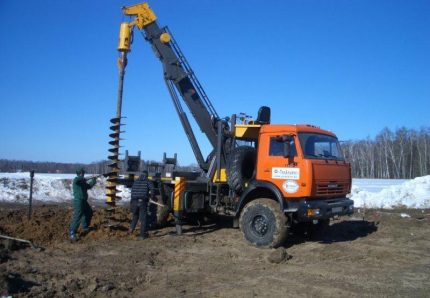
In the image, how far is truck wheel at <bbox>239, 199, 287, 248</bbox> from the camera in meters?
10.2

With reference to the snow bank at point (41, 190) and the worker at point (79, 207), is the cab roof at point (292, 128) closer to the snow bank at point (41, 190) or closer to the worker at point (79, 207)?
the worker at point (79, 207)

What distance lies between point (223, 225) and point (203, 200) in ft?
6.22

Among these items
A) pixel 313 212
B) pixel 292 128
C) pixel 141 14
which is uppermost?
pixel 141 14

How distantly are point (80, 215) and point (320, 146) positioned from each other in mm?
6132

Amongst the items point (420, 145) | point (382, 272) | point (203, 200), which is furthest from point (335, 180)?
point (420, 145)

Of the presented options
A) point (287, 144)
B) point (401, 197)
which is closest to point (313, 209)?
point (287, 144)

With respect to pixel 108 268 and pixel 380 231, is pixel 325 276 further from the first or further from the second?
pixel 380 231

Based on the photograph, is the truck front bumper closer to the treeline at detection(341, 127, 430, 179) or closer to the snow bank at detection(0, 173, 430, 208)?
the snow bank at detection(0, 173, 430, 208)

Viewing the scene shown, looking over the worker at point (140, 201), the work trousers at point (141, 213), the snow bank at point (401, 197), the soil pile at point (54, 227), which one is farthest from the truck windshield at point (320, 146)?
the snow bank at point (401, 197)

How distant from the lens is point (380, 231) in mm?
12703

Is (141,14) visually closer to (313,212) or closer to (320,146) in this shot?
(320,146)

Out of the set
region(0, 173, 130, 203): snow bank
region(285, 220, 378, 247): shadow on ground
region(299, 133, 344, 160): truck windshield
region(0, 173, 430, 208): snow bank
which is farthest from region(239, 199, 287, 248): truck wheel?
region(0, 173, 130, 203): snow bank

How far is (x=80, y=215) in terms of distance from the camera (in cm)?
→ 1081

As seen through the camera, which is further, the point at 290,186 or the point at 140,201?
the point at 140,201
